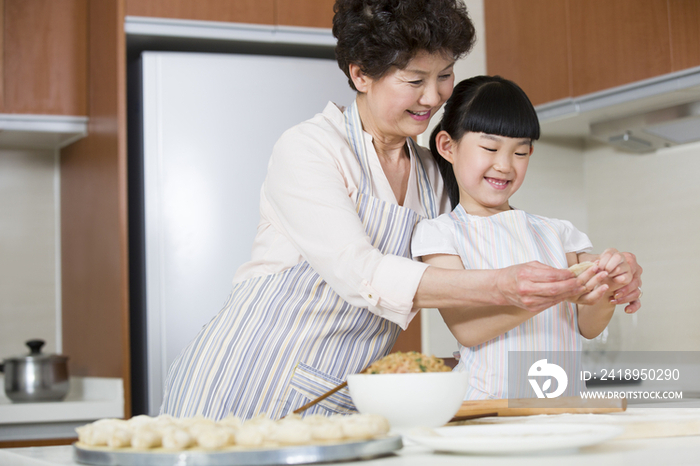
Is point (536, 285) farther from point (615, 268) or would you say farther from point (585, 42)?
point (585, 42)

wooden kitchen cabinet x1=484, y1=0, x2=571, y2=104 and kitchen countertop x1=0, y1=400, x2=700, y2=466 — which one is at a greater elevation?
wooden kitchen cabinet x1=484, y1=0, x2=571, y2=104

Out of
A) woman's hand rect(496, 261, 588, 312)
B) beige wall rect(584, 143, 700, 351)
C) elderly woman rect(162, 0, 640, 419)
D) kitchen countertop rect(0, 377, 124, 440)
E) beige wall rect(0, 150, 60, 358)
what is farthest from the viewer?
beige wall rect(0, 150, 60, 358)

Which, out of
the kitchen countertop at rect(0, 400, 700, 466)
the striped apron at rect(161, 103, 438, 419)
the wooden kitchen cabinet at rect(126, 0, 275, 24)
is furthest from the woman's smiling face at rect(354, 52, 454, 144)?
the wooden kitchen cabinet at rect(126, 0, 275, 24)

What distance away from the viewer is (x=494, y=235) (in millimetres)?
1170

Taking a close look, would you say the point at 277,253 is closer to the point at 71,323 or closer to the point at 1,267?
the point at 71,323

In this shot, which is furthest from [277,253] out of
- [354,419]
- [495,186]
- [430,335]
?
[430,335]

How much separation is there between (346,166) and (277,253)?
0.18 metres

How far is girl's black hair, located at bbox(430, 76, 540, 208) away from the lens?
3.83 feet

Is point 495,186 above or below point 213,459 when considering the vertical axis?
above

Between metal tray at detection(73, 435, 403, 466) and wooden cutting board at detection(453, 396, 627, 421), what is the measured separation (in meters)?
0.30

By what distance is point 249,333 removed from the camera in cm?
117

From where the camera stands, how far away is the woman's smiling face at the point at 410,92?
3.75ft

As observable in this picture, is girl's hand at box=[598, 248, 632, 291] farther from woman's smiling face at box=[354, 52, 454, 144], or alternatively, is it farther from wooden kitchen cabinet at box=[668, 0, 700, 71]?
wooden kitchen cabinet at box=[668, 0, 700, 71]

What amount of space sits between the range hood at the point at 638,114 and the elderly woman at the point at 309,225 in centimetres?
98
